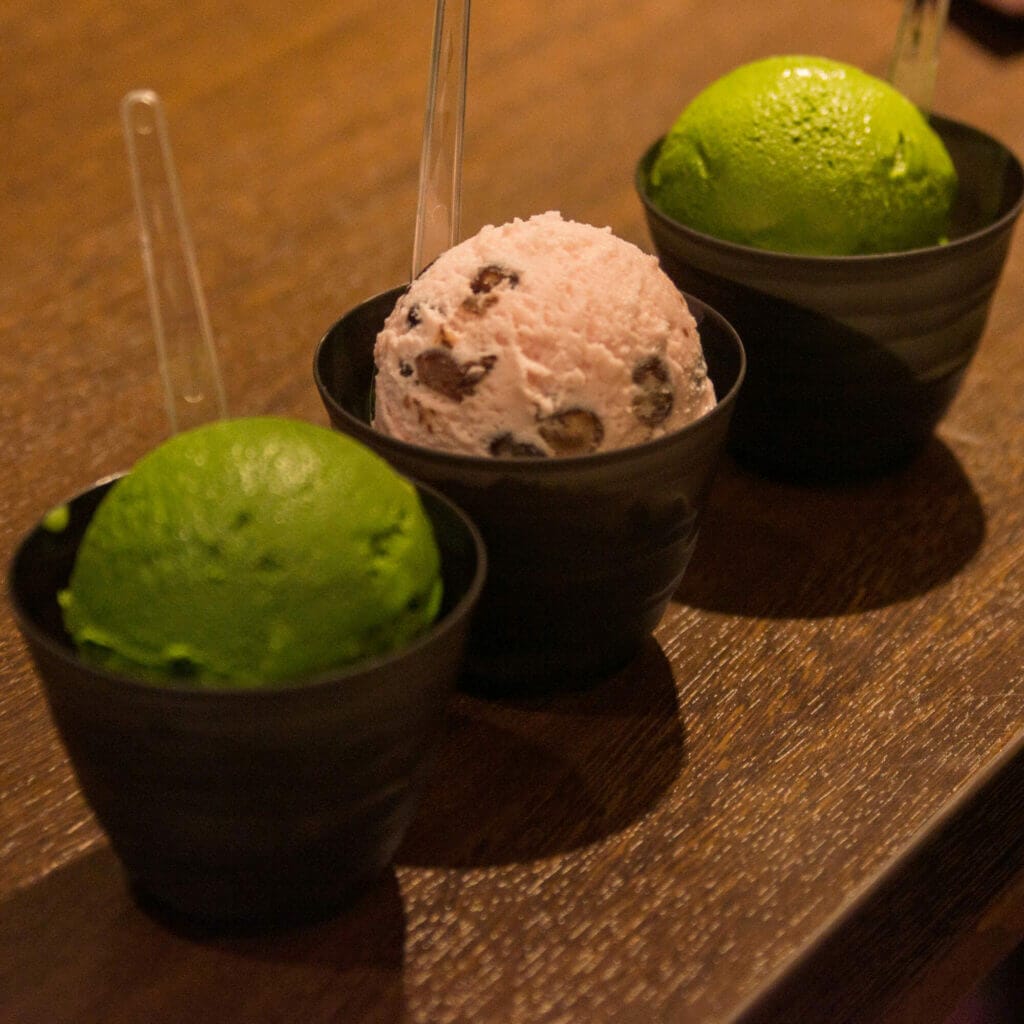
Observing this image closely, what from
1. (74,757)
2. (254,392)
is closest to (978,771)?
(74,757)

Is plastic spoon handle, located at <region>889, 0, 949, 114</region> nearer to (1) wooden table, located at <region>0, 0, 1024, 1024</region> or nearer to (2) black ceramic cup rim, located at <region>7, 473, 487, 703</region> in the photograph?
(1) wooden table, located at <region>0, 0, 1024, 1024</region>

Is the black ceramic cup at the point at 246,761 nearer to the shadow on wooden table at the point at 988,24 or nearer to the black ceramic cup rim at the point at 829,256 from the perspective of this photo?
the black ceramic cup rim at the point at 829,256

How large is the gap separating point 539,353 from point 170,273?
0.58 ft

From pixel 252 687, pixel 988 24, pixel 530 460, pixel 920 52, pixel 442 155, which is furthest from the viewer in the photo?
pixel 988 24

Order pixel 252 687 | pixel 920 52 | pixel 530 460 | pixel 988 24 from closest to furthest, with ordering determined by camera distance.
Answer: pixel 252 687 → pixel 530 460 → pixel 920 52 → pixel 988 24

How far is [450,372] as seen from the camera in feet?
2.21

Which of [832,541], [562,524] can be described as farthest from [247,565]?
[832,541]

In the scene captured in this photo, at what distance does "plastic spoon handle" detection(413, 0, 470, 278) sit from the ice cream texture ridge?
0.24 metres

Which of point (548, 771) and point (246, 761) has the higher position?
point (246, 761)

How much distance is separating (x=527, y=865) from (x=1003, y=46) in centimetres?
123

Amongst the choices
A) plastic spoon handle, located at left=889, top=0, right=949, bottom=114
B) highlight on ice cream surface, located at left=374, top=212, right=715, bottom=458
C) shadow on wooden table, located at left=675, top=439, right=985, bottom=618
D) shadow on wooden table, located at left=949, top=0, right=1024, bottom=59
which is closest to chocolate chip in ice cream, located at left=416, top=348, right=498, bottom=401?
highlight on ice cream surface, located at left=374, top=212, right=715, bottom=458

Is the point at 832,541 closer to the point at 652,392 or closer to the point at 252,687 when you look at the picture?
the point at 652,392

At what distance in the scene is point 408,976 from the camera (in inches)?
22.8

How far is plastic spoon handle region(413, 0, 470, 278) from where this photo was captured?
78 centimetres
